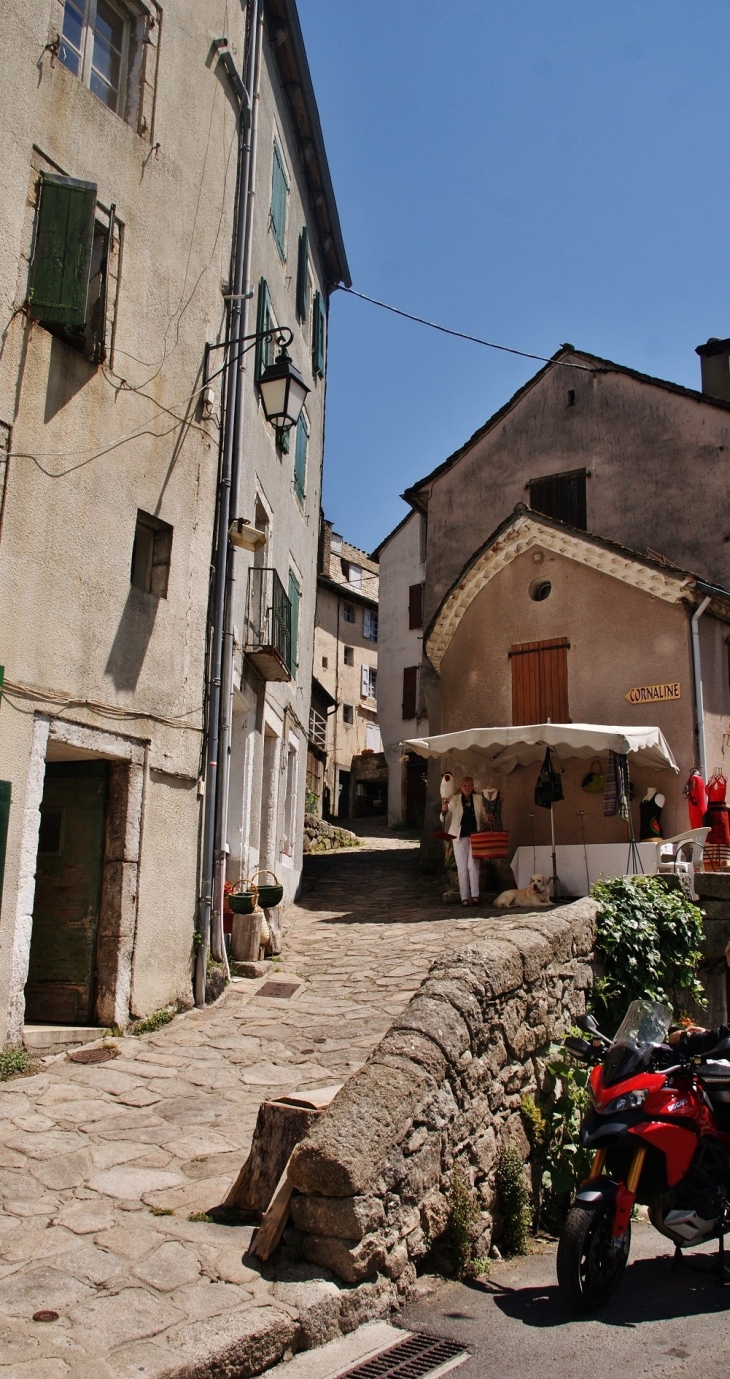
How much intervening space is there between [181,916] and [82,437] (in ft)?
12.9

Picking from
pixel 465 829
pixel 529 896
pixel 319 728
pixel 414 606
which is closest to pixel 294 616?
pixel 465 829

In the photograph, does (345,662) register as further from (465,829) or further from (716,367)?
(465,829)

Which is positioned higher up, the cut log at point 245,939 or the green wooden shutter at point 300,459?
the green wooden shutter at point 300,459

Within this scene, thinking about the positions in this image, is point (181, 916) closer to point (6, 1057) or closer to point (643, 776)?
point (6, 1057)

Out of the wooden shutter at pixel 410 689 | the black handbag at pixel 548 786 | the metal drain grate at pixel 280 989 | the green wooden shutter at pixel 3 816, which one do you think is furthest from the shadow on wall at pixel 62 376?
the wooden shutter at pixel 410 689

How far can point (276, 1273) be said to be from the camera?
4.24 meters

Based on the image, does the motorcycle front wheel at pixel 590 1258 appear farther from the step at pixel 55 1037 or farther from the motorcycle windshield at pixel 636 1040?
the step at pixel 55 1037

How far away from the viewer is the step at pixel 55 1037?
7.41 meters

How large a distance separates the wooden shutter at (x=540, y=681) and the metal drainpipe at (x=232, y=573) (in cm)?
573

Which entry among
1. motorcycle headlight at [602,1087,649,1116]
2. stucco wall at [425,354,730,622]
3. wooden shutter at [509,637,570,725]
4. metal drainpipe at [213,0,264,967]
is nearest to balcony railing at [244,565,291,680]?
metal drainpipe at [213,0,264,967]

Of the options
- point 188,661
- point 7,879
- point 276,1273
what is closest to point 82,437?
point 188,661

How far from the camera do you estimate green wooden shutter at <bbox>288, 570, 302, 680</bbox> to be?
47.0ft

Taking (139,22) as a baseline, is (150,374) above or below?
below

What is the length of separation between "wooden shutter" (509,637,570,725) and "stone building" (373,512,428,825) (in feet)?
52.9
